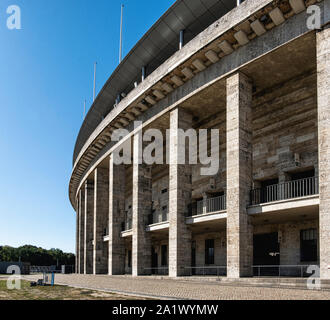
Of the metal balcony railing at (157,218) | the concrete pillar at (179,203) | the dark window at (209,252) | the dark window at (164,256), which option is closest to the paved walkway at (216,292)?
the concrete pillar at (179,203)

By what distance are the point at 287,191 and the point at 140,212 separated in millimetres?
10132

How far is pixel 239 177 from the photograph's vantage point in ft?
59.1

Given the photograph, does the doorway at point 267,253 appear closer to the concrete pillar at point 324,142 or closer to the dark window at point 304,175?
the dark window at point 304,175

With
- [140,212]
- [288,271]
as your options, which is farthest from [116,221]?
[288,271]

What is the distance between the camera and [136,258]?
25500mm

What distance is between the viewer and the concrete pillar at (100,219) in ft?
114

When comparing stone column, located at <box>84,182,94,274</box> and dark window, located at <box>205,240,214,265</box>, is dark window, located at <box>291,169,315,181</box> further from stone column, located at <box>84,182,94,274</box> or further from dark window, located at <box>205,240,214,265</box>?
stone column, located at <box>84,182,94,274</box>

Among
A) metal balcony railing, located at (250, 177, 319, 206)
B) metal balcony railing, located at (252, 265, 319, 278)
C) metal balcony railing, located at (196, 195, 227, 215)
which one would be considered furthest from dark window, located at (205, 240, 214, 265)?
metal balcony railing, located at (250, 177, 319, 206)

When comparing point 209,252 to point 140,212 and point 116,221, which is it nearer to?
point 140,212

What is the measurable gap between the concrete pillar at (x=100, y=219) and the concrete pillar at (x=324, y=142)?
24656mm

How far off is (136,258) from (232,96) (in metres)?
12.8

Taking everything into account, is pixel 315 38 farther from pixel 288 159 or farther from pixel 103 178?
pixel 103 178

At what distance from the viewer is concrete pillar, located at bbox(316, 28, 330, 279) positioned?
45.2 feet
